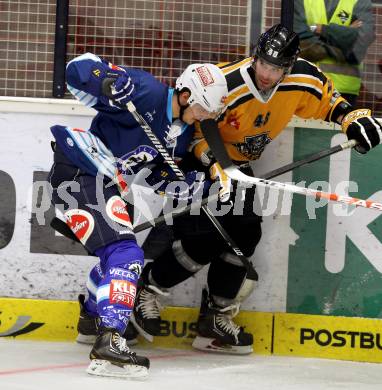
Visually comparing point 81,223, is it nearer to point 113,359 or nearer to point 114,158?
point 114,158

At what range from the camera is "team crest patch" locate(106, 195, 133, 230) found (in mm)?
4098

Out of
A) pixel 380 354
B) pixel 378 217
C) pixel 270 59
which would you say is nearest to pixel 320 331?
pixel 380 354

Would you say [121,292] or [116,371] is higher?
[121,292]

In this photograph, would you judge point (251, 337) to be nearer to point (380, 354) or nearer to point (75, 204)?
point (380, 354)

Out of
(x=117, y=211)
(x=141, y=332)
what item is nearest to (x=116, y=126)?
(x=117, y=211)

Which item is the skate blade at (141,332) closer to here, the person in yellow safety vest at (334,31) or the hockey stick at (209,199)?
the hockey stick at (209,199)

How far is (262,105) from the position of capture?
443cm

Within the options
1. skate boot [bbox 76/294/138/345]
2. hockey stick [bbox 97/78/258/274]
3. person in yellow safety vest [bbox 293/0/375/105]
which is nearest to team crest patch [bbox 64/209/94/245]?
hockey stick [bbox 97/78/258/274]

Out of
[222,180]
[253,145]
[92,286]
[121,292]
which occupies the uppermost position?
[253,145]

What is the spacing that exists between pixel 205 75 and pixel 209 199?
567mm

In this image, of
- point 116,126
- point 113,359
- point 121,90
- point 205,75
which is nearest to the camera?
point 113,359

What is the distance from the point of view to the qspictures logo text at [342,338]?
15.3ft

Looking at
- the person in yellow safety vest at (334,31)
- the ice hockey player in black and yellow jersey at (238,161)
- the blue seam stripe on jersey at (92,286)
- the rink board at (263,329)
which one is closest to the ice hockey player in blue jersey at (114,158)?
the blue seam stripe on jersey at (92,286)

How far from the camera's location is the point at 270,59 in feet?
13.8
